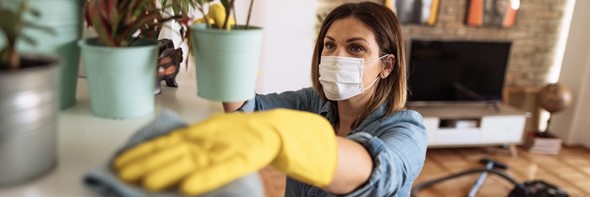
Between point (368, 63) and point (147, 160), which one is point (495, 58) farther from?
point (147, 160)

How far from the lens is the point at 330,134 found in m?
0.57

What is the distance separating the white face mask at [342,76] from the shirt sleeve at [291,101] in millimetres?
119

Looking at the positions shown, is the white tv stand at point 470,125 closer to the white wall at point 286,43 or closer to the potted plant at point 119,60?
the white wall at point 286,43

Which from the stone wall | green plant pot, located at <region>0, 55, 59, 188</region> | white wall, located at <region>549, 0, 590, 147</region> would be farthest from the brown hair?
A: white wall, located at <region>549, 0, 590, 147</region>

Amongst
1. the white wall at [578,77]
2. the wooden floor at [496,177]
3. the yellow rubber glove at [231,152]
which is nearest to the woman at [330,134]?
the yellow rubber glove at [231,152]

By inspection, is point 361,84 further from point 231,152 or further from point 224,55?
point 231,152

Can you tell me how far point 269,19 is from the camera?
113 inches

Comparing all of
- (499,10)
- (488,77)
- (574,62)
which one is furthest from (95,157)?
(574,62)

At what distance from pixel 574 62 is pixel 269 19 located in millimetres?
2563

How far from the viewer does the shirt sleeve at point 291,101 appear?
3.96 feet

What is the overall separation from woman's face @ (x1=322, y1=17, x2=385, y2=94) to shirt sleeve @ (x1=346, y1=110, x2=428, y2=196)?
0.28 meters

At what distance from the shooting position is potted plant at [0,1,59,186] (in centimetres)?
38

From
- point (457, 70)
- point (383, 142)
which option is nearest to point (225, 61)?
point (383, 142)

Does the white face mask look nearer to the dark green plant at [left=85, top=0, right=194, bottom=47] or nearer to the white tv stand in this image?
the dark green plant at [left=85, top=0, right=194, bottom=47]
